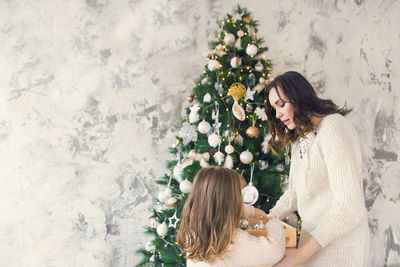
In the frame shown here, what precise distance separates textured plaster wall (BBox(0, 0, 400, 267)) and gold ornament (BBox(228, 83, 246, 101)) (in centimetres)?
82

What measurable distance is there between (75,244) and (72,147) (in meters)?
0.81

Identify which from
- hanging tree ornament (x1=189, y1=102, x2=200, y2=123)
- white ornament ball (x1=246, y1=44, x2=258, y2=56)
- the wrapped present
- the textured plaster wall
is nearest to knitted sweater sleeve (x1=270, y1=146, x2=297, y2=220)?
the wrapped present

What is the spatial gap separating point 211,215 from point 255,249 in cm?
20

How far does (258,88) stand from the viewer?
191cm

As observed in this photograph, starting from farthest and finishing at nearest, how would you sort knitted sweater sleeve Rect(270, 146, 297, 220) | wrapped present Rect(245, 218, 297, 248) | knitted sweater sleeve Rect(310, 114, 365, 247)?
knitted sweater sleeve Rect(270, 146, 297, 220), wrapped present Rect(245, 218, 297, 248), knitted sweater sleeve Rect(310, 114, 365, 247)

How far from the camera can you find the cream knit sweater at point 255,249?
1.06 m

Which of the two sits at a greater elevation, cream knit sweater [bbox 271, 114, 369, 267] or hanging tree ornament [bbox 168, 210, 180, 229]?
cream knit sweater [bbox 271, 114, 369, 267]

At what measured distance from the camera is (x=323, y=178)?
46.9 inches

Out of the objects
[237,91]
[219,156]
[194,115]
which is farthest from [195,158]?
[237,91]

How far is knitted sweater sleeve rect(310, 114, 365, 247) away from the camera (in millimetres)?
1023

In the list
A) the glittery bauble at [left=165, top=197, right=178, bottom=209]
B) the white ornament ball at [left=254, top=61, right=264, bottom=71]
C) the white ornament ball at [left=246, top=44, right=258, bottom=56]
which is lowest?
the glittery bauble at [left=165, top=197, right=178, bottom=209]

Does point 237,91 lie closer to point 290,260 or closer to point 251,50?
point 251,50

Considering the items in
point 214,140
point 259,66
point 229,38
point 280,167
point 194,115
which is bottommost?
point 280,167

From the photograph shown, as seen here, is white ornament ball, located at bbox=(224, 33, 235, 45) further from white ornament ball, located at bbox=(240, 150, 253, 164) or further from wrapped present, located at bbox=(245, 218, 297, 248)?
wrapped present, located at bbox=(245, 218, 297, 248)
